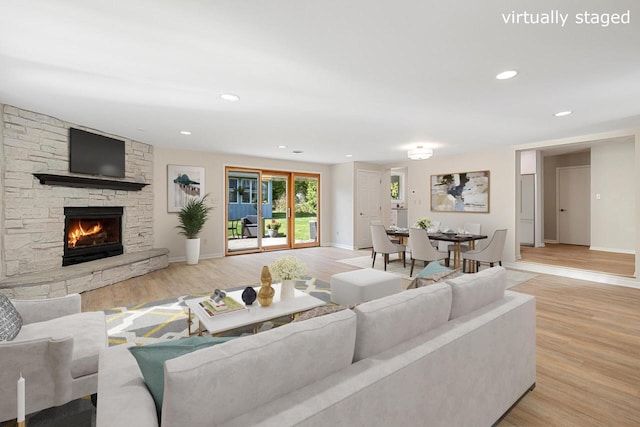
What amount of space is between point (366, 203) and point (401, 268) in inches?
117

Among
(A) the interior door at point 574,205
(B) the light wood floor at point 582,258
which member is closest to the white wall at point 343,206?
(B) the light wood floor at point 582,258

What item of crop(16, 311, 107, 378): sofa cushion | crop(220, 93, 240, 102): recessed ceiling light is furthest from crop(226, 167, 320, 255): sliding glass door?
crop(16, 311, 107, 378): sofa cushion

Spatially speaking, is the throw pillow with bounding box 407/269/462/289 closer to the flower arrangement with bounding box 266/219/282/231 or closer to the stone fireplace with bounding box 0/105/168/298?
the stone fireplace with bounding box 0/105/168/298

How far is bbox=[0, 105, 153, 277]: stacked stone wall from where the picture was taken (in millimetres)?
3701

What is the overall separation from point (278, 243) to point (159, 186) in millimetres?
3231

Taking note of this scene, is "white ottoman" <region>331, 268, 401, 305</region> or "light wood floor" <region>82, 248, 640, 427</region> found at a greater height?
"white ottoman" <region>331, 268, 401, 305</region>

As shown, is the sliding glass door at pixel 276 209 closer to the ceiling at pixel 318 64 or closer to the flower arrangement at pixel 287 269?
the ceiling at pixel 318 64

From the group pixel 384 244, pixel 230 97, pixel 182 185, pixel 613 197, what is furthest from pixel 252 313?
pixel 613 197

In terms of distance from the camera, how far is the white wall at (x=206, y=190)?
6203 millimetres

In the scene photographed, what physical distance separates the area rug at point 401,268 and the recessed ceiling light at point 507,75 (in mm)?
3176

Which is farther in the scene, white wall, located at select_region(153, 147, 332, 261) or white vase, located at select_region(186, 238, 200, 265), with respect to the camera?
white wall, located at select_region(153, 147, 332, 261)

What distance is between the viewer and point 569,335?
2.88 meters

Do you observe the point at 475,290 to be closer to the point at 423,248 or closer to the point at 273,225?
the point at 423,248

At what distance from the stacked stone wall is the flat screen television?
9cm
